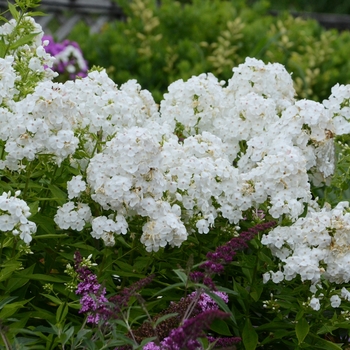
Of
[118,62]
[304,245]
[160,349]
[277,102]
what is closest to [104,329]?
[160,349]

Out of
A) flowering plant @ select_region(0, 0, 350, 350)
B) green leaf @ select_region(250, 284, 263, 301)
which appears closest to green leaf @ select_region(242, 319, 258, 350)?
flowering plant @ select_region(0, 0, 350, 350)

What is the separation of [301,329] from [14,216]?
1038 mm

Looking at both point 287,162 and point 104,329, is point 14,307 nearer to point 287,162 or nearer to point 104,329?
point 104,329

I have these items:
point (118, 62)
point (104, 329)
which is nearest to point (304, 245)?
point (104, 329)

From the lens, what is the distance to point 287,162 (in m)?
2.87

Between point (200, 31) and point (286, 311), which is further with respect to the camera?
point (200, 31)

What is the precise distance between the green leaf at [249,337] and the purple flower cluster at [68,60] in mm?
5296

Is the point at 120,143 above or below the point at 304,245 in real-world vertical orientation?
above

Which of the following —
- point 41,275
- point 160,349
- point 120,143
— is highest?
point 120,143

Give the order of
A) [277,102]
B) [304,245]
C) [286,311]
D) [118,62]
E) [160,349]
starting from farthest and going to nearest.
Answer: [118,62]
[277,102]
[286,311]
[304,245]
[160,349]

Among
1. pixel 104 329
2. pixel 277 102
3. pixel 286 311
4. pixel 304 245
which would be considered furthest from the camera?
pixel 277 102

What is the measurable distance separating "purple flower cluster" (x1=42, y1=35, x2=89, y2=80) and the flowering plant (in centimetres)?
465

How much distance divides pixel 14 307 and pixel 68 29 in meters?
8.85

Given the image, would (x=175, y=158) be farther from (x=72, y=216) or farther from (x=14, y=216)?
(x=14, y=216)
